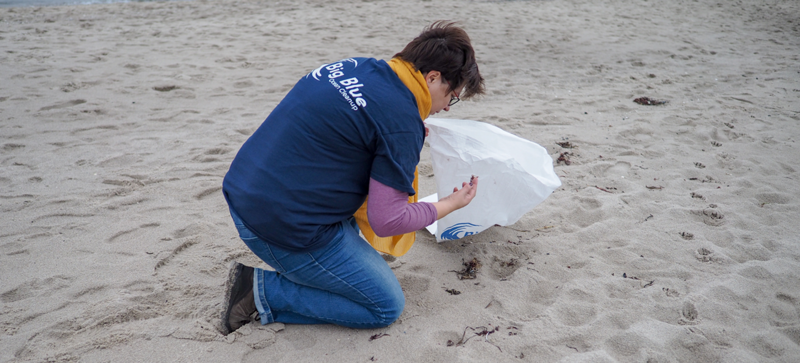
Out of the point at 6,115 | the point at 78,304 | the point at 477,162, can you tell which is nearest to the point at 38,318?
the point at 78,304

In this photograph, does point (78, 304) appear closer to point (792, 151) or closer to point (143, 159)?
point (143, 159)

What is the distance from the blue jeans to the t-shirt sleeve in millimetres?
347

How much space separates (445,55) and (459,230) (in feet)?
2.98

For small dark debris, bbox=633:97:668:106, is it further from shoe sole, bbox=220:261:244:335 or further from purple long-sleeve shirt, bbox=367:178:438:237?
shoe sole, bbox=220:261:244:335

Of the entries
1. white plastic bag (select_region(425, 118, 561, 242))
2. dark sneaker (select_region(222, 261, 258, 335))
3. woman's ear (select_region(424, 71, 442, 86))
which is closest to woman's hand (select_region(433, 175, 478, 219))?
white plastic bag (select_region(425, 118, 561, 242))

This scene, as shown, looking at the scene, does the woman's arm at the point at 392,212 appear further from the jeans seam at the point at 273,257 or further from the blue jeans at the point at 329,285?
the jeans seam at the point at 273,257

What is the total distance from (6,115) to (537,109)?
417cm

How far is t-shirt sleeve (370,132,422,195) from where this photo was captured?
4.97 feet

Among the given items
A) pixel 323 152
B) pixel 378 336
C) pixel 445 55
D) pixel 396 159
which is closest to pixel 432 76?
pixel 445 55

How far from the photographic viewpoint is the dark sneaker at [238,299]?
6.01ft

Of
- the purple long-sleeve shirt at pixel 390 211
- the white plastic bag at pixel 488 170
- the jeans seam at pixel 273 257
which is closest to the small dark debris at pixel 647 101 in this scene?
the white plastic bag at pixel 488 170

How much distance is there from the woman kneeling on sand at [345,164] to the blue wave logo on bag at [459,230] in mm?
437

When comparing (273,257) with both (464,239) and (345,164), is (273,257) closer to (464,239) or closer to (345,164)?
(345,164)

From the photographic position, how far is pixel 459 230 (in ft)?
7.37
